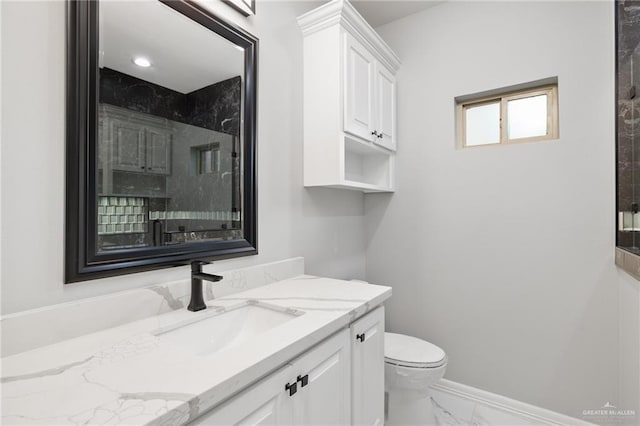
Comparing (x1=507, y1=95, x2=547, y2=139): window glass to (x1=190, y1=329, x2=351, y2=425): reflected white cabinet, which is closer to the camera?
(x1=190, y1=329, x2=351, y2=425): reflected white cabinet

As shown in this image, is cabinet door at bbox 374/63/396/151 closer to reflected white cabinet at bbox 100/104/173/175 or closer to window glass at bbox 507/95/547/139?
window glass at bbox 507/95/547/139

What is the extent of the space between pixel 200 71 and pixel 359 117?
2.94 feet

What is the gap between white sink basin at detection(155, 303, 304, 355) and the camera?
989mm

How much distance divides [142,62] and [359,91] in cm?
113

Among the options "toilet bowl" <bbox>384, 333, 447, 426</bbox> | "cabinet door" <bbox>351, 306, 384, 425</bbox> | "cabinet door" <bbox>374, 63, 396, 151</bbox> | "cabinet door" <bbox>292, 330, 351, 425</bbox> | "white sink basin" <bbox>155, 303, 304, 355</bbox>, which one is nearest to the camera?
"cabinet door" <bbox>292, 330, 351, 425</bbox>

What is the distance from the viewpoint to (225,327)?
113cm

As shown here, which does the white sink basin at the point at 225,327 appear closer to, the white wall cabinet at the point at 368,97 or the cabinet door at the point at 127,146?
the cabinet door at the point at 127,146

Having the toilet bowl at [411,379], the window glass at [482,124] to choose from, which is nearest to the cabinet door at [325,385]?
the toilet bowl at [411,379]

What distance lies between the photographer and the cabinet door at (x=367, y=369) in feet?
3.79

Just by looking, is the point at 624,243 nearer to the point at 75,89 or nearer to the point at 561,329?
the point at 561,329

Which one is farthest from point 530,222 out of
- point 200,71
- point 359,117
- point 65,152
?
point 65,152

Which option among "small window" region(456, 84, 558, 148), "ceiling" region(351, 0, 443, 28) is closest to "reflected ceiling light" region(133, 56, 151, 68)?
"ceiling" region(351, 0, 443, 28)

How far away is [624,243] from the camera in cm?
153

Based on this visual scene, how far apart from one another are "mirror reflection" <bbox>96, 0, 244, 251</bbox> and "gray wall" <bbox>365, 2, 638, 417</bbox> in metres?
1.37
